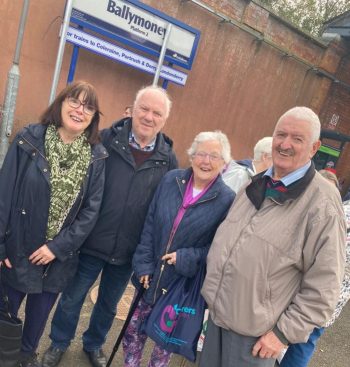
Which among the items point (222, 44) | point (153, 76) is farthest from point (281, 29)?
point (153, 76)

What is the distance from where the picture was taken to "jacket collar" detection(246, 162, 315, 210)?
6.35 ft

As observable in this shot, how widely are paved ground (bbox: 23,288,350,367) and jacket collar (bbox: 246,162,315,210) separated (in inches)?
60.0

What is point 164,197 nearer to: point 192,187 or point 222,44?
point 192,187

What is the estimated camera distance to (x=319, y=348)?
12.9 ft

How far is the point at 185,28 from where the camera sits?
7.38 meters

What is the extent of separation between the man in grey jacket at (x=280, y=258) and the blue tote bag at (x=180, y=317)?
18 cm

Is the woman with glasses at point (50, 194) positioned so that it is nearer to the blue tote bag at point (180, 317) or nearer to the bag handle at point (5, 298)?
the bag handle at point (5, 298)

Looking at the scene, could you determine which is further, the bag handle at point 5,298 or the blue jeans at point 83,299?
the blue jeans at point 83,299

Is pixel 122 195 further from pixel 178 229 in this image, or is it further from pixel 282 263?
pixel 282 263

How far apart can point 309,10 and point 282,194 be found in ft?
57.1

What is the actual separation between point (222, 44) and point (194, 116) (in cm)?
177

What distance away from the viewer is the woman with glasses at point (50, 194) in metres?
2.13

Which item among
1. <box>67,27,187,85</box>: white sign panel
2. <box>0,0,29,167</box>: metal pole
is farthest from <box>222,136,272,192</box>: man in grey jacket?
<box>67,27,187,85</box>: white sign panel

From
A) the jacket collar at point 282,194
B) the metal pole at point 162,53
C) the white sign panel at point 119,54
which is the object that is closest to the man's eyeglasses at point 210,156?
the jacket collar at point 282,194
